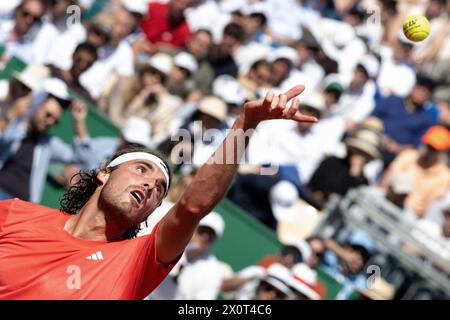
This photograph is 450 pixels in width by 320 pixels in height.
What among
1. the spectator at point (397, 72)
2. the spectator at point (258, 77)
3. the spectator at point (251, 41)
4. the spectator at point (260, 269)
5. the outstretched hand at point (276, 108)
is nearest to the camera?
the outstretched hand at point (276, 108)

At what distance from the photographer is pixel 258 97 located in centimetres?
832

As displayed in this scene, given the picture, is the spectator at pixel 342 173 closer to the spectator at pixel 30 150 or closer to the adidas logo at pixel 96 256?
the spectator at pixel 30 150

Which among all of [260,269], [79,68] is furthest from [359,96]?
[260,269]

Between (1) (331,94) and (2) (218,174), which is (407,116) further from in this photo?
(2) (218,174)

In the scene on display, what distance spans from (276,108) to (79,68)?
18.3 feet

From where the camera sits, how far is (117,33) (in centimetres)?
923

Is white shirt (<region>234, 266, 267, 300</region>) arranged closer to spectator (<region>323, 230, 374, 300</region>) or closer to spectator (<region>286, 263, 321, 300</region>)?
spectator (<region>286, 263, 321, 300</region>)

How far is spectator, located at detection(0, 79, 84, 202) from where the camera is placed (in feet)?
22.4

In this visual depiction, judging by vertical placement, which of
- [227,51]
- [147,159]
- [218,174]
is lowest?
[227,51]

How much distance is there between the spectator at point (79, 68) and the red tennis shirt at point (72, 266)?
4731mm

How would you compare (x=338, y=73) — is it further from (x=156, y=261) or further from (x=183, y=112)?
(x=156, y=261)

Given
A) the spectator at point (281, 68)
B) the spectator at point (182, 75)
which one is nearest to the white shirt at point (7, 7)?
the spectator at point (182, 75)

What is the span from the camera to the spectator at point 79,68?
26.8 ft
